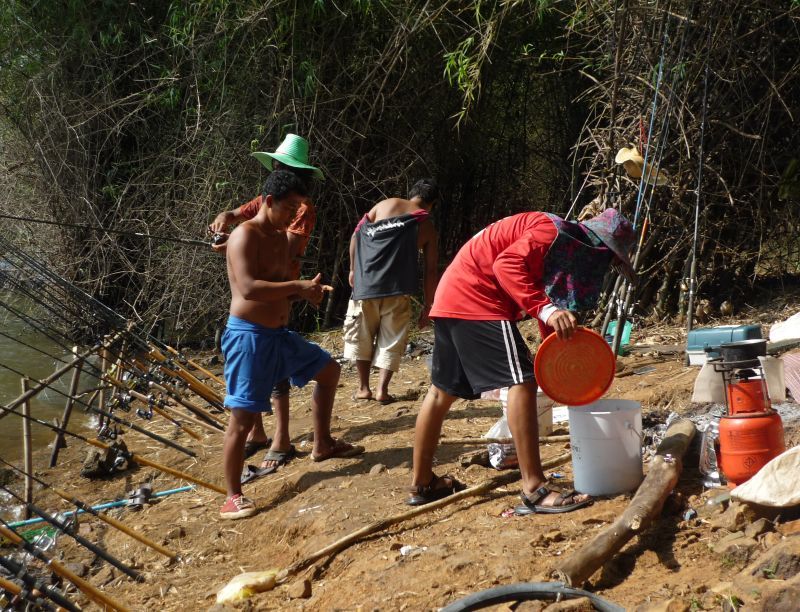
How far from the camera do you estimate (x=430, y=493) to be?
13.9 ft

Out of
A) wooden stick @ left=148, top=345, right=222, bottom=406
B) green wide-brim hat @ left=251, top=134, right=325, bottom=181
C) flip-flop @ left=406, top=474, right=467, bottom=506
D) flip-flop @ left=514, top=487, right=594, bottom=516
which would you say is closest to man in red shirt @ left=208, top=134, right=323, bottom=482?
green wide-brim hat @ left=251, top=134, right=325, bottom=181

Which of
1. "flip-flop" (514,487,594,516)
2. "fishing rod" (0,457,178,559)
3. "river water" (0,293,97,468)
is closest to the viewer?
"flip-flop" (514,487,594,516)

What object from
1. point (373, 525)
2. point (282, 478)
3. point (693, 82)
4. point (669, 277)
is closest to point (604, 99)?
point (693, 82)

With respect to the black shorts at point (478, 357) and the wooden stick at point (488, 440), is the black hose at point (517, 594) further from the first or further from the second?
the wooden stick at point (488, 440)

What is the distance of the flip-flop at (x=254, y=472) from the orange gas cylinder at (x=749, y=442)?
8.87 ft

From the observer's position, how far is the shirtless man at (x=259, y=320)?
4660 millimetres

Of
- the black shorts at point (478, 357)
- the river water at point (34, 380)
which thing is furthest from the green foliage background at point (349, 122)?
the black shorts at point (478, 357)

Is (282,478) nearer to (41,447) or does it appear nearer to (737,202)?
(41,447)

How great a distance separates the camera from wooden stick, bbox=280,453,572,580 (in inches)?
152

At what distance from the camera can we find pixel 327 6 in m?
8.48

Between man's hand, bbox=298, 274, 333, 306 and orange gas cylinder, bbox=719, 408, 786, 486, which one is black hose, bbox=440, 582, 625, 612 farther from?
man's hand, bbox=298, 274, 333, 306

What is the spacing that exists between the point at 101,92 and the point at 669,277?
246 inches

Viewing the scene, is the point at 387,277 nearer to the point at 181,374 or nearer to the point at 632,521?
the point at 181,374

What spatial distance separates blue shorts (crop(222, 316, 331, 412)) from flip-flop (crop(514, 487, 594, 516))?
1500 millimetres
